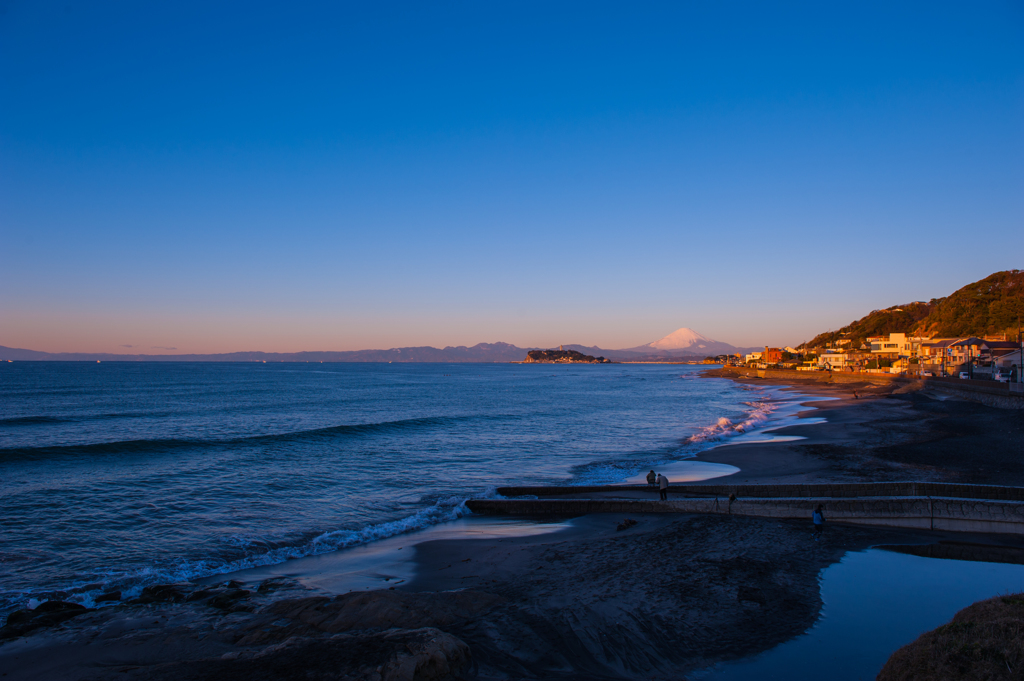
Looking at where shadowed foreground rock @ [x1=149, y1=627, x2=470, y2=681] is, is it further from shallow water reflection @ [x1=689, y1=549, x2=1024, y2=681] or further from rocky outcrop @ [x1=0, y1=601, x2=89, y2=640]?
rocky outcrop @ [x1=0, y1=601, x2=89, y2=640]

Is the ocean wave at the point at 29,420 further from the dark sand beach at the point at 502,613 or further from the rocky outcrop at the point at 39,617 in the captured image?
the dark sand beach at the point at 502,613

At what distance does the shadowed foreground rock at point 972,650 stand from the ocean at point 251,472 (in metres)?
12.3

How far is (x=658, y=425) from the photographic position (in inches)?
1554

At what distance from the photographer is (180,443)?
1166 inches

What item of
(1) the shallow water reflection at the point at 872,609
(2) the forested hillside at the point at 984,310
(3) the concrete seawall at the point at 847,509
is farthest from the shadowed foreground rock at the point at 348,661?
(2) the forested hillside at the point at 984,310

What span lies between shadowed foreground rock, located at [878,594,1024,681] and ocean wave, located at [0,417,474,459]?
1234 inches

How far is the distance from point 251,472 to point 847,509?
22.3 meters

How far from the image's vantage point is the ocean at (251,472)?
13.0 meters

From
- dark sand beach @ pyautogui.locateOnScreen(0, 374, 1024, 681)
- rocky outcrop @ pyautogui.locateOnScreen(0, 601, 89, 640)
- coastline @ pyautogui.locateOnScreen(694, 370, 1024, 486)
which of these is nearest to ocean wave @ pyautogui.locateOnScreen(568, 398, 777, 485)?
coastline @ pyautogui.locateOnScreen(694, 370, 1024, 486)

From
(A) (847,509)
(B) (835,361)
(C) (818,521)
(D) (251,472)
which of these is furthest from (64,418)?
(B) (835,361)

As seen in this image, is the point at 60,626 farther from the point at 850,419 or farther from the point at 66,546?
the point at 850,419

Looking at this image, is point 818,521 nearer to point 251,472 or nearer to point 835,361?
point 251,472

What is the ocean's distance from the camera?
1305 cm

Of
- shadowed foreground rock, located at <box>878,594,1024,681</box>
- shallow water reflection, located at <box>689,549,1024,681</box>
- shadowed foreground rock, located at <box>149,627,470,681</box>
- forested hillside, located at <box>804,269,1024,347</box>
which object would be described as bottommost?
shallow water reflection, located at <box>689,549,1024,681</box>
